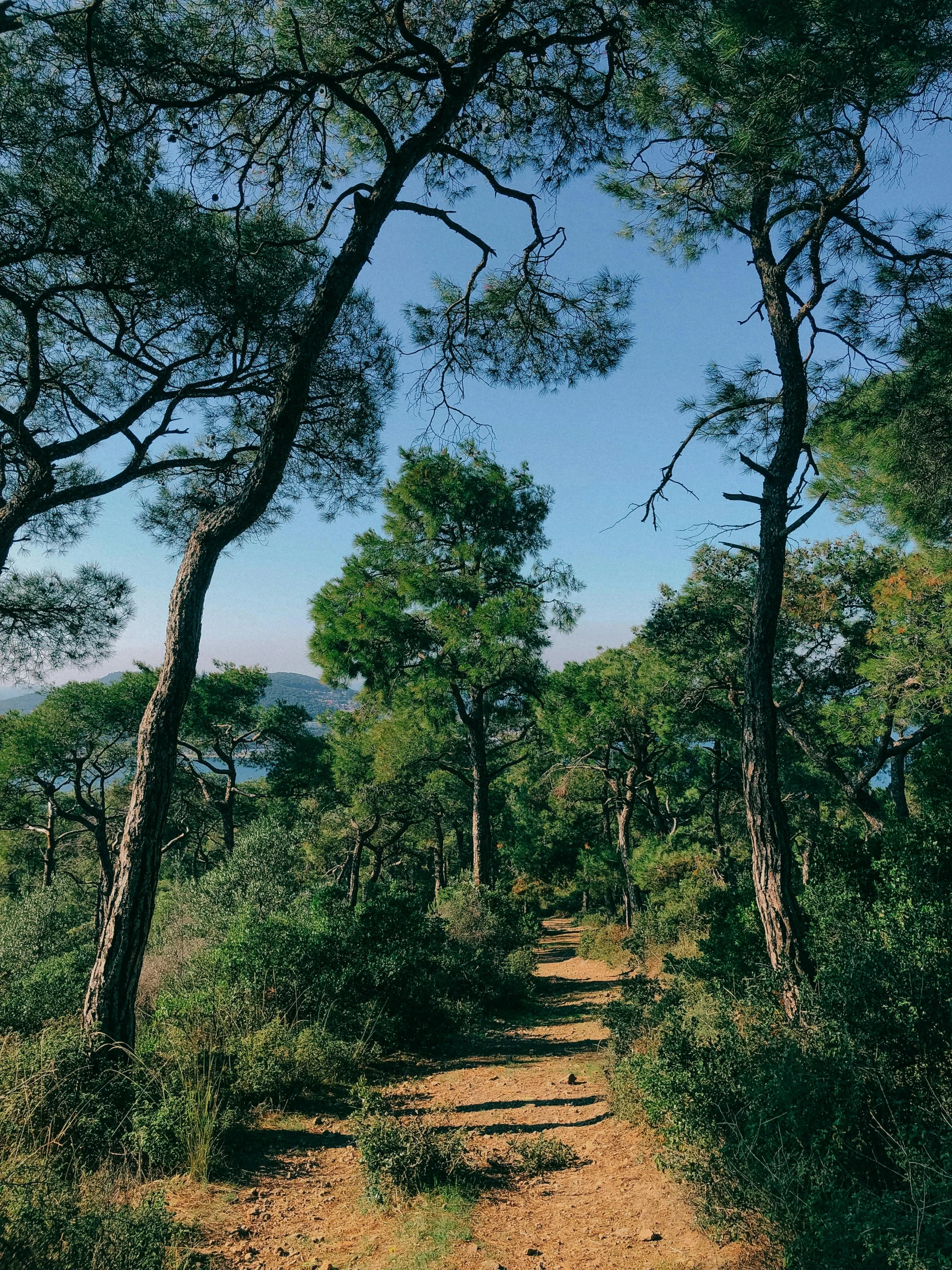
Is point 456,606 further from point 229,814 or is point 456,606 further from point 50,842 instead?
point 50,842

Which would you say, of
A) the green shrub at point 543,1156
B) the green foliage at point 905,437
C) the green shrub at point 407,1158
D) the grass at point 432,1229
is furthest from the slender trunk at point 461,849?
the grass at point 432,1229

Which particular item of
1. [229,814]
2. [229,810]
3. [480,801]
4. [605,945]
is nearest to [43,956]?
[229,814]

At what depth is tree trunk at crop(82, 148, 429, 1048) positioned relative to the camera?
14.5ft

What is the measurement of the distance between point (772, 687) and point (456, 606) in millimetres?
7486

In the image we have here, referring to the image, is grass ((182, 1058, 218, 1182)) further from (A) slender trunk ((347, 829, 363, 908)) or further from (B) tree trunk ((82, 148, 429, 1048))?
(A) slender trunk ((347, 829, 363, 908))

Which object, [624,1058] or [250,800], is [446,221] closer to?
[624,1058]

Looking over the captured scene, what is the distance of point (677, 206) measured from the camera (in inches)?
270

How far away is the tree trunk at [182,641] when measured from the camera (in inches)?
175

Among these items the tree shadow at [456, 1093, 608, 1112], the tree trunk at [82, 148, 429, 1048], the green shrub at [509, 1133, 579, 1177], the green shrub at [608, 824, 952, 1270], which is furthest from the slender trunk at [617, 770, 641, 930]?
the tree trunk at [82, 148, 429, 1048]

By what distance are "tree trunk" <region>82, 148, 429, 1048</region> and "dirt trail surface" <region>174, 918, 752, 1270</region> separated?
1386 millimetres

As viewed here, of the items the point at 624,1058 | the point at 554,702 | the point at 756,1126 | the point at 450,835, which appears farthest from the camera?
the point at 450,835

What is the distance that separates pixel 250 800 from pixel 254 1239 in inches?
981

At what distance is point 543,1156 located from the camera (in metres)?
4.34

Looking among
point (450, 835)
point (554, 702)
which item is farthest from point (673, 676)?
point (450, 835)
